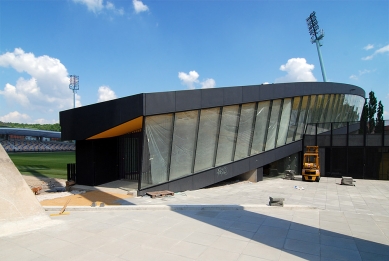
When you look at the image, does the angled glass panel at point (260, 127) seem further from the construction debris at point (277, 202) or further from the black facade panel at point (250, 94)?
the construction debris at point (277, 202)

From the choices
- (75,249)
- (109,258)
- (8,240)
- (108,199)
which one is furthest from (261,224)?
(108,199)

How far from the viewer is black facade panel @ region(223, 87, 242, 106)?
52.4ft

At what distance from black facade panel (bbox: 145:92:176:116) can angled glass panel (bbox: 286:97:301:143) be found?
13709mm

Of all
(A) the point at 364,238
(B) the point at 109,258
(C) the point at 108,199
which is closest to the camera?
(B) the point at 109,258

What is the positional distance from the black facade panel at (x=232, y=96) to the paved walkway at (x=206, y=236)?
8.49m

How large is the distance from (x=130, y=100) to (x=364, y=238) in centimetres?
1102

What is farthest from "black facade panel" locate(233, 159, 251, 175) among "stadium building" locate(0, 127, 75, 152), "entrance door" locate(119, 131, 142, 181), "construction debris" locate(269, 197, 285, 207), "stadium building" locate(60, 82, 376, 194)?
"stadium building" locate(0, 127, 75, 152)

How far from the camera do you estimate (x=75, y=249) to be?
5633 millimetres

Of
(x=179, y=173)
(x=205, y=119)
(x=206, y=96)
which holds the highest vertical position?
(x=206, y=96)

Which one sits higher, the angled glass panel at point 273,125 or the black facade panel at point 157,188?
the angled glass panel at point 273,125

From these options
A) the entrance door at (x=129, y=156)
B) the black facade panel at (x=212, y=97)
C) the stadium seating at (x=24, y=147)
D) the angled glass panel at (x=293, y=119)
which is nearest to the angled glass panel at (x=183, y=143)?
the black facade panel at (x=212, y=97)

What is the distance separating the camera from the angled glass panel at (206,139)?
15172 mm

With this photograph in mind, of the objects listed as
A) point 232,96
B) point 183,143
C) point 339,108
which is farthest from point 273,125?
point 339,108

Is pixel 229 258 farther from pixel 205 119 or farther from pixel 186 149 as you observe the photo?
pixel 205 119
